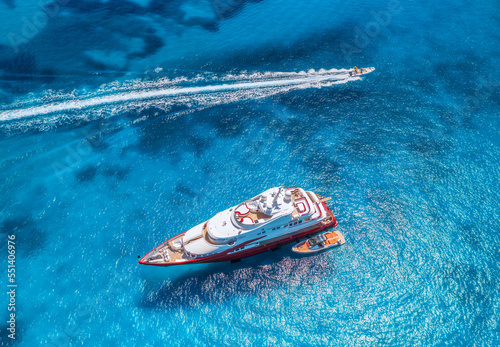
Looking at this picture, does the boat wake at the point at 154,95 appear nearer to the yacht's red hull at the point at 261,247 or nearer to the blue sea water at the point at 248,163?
the blue sea water at the point at 248,163

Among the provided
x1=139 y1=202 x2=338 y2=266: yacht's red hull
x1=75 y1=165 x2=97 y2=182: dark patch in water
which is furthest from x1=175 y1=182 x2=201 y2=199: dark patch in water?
x1=75 y1=165 x2=97 y2=182: dark patch in water

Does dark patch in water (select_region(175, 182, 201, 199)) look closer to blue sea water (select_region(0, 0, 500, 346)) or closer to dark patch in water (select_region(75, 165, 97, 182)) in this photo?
blue sea water (select_region(0, 0, 500, 346))

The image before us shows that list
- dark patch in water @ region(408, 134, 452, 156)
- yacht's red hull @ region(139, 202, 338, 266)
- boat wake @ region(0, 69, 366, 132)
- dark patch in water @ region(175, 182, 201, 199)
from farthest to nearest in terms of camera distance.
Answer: boat wake @ region(0, 69, 366, 132) < dark patch in water @ region(408, 134, 452, 156) < dark patch in water @ region(175, 182, 201, 199) < yacht's red hull @ region(139, 202, 338, 266)

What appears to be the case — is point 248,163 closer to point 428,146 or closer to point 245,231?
point 245,231

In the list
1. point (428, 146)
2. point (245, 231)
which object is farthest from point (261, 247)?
point (428, 146)

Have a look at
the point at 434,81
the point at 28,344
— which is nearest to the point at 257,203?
the point at 28,344

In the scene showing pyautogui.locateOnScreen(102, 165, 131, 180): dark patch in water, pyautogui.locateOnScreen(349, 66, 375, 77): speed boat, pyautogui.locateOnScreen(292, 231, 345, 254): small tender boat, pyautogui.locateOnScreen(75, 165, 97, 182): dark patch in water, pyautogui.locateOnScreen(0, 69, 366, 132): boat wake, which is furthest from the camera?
pyautogui.locateOnScreen(349, 66, 375, 77): speed boat

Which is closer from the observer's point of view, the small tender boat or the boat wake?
the small tender boat
